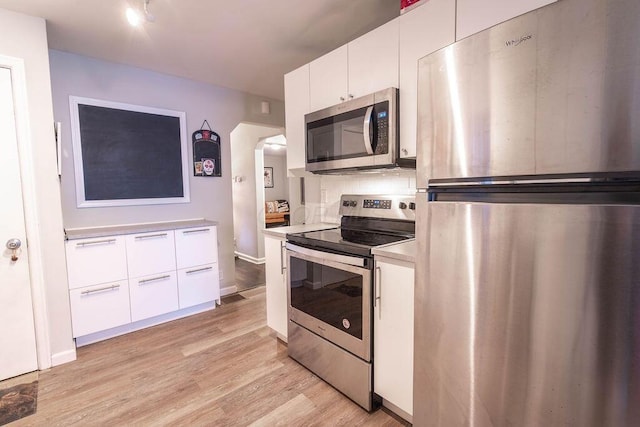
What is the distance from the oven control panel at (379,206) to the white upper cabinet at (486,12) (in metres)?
0.93

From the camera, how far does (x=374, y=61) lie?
6.05ft

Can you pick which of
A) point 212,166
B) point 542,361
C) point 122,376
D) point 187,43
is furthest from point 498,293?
point 212,166

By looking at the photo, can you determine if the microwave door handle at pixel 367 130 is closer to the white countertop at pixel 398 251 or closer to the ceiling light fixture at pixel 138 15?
the white countertop at pixel 398 251

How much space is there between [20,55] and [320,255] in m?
2.38

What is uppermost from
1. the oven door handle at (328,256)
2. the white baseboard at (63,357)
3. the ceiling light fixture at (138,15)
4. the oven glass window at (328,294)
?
the ceiling light fixture at (138,15)

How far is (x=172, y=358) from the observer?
7.52 ft

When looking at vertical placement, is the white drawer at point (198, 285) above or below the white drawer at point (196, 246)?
below

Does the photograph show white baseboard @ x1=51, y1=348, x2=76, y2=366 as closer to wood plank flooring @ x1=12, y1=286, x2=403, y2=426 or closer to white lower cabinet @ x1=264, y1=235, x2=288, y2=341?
wood plank flooring @ x1=12, y1=286, x2=403, y2=426

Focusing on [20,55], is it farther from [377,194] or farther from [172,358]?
[377,194]

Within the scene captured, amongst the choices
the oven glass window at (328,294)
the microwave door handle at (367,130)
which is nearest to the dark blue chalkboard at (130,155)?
the oven glass window at (328,294)

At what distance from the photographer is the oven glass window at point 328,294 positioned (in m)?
1.69

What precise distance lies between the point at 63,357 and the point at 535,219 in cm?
306

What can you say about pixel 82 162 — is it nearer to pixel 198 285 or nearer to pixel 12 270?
pixel 12 270

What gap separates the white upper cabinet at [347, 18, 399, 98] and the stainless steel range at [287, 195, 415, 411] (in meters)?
0.72
